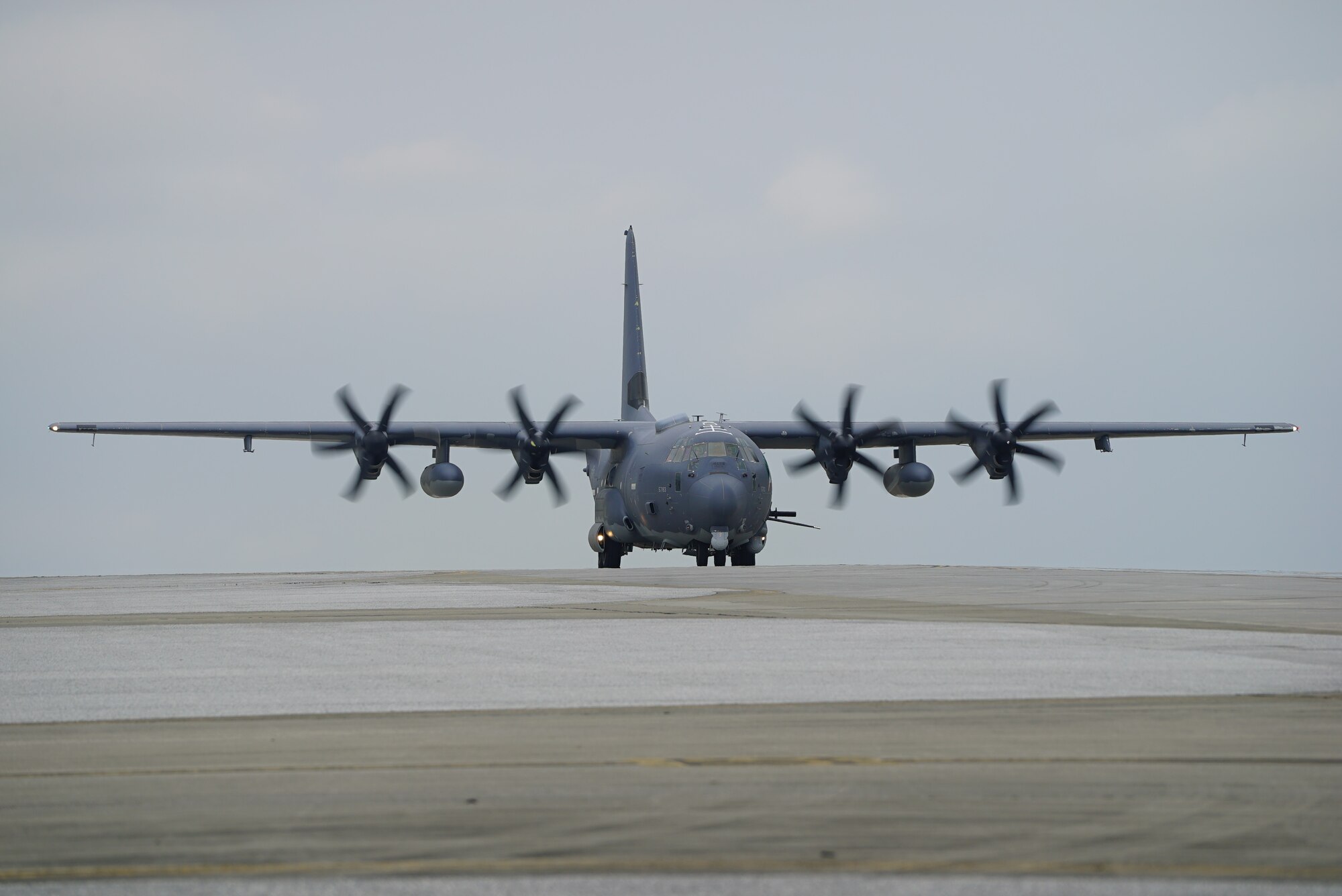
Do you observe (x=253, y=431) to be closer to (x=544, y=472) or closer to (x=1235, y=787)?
(x=544, y=472)

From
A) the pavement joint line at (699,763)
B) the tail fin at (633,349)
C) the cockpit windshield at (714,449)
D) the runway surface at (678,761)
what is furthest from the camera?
the tail fin at (633,349)

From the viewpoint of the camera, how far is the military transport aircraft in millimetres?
43750

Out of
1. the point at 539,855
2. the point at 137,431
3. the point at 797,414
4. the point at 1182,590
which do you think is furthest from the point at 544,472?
the point at 539,855

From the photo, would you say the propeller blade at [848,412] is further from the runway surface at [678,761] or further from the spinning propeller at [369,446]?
the runway surface at [678,761]

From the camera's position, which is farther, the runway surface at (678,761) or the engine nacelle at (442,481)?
the engine nacelle at (442,481)

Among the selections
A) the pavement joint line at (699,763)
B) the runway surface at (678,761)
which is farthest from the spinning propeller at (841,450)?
the pavement joint line at (699,763)

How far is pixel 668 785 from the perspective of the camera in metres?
6.04

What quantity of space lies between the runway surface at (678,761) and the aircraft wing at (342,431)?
3336 cm

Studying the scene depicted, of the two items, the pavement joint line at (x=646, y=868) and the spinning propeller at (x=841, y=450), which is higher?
the spinning propeller at (x=841, y=450)

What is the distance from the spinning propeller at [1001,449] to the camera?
4831cm

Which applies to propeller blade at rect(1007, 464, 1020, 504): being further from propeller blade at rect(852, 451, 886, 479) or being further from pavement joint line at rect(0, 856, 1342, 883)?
pavement joint line at rect(0, 856, 1342, 883)

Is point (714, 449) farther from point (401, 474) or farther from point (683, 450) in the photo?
point (401, 474)

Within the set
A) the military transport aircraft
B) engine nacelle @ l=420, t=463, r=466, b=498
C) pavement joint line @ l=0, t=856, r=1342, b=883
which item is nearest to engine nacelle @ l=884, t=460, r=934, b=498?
the military transport aircraft

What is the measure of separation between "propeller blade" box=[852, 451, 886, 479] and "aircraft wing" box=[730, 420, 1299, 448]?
1.17 meters
